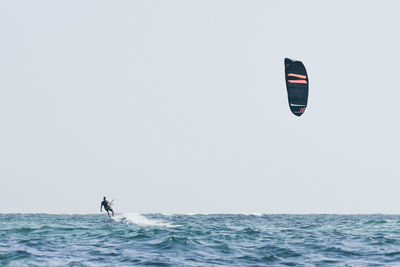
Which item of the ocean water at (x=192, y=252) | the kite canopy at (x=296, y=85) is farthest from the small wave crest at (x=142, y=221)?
the kite canopy at (x=296, y=85)

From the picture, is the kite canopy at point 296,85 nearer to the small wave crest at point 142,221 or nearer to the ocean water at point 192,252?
the ocean water at point 192,252

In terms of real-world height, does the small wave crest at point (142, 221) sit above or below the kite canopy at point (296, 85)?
below

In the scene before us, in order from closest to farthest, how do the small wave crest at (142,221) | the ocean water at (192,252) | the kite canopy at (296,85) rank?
the ocean water at (192,252) < the kite canopy at (296,85) < the small wave crest at (142,221)

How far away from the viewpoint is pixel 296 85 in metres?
26.0

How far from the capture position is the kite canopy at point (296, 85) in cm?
2578

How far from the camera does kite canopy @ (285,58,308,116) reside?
2578cm

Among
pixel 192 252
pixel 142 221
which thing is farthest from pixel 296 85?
pixel 142 221

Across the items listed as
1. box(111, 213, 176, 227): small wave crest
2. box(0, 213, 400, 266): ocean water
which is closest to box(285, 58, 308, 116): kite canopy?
box(0, 213, 400, 266): ocean water

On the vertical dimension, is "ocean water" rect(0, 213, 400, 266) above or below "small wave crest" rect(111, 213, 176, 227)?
below

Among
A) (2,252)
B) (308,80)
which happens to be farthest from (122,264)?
(308,80)

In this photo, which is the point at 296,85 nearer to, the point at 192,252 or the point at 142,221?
the point at 192,252

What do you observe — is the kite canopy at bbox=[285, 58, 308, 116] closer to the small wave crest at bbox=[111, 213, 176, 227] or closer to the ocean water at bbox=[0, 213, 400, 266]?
the ocean water at bbox=[0, 213, 400, 266]

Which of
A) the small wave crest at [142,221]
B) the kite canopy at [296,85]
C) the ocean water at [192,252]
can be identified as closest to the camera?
the ocean water at [192,252]

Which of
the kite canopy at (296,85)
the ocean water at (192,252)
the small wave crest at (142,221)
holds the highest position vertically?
the kite canopy at (296,85)
